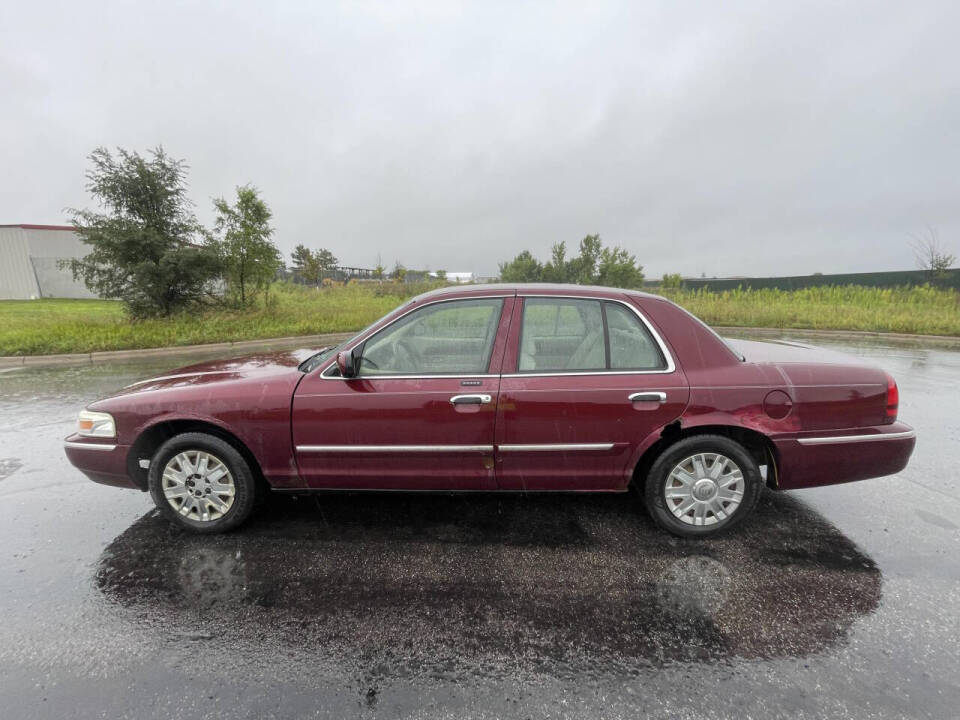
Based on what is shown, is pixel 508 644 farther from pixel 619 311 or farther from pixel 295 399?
pixel 619 311

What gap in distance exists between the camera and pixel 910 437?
9.45 ft

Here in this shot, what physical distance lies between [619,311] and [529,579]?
1731 millimetres

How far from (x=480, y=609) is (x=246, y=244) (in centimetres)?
1561

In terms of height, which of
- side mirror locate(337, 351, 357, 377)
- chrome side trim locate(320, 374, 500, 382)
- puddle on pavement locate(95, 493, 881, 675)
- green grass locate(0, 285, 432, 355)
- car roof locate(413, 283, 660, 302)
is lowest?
puddle on pavement locate(95, 493, 881, 675)

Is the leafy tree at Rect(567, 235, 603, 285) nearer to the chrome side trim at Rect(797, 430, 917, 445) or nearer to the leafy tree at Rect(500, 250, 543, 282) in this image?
the leafy tree at Rect(500, 250, 543, 282)

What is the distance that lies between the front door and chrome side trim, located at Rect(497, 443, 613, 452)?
0.14 metres

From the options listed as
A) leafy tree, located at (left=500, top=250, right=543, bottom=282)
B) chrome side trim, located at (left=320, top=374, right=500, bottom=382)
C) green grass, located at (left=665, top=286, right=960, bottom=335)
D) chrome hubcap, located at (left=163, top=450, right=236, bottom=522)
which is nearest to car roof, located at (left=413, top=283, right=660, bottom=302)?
chrome side trim, located at (left=320, top=374, right=500, bottom=382)

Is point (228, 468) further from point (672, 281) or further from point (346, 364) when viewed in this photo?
point (672, 281)

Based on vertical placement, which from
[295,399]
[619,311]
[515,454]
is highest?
[619,311]

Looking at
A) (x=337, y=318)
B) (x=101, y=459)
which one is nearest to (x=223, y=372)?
(x=101, y=459)

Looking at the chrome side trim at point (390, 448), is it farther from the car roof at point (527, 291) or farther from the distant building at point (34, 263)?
the distant building at point (34, 263)

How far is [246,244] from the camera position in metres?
14.9

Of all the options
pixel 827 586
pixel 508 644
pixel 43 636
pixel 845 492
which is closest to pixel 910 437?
pixel 845 492

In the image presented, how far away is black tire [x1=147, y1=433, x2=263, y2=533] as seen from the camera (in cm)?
287
